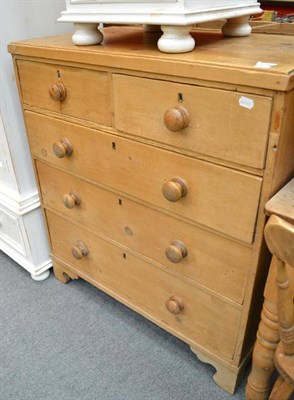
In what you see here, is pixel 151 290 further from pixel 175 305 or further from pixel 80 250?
pixel 80 250

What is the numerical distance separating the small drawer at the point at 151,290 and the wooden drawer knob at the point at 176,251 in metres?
0.11

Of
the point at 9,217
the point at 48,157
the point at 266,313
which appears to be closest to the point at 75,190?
the point at 48,157

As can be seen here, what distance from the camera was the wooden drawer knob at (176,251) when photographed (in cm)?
93

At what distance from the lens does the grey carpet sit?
43.9 inches

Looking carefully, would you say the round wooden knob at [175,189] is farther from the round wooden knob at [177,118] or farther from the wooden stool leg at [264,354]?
the wooden stool leg at [264,354]

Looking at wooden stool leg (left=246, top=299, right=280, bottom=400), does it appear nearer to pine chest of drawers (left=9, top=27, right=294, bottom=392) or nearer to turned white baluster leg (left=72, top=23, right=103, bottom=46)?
pine chest of drawers (left=9, top=27, right=294, bottom=392)

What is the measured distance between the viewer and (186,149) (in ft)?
2.62

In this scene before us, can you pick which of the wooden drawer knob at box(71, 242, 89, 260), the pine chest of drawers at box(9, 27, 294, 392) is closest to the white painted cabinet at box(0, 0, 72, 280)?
the pine chest of drawers at box(9, 27, 294, 392)

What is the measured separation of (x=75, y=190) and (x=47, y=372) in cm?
59

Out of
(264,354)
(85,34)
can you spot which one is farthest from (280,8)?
(264,354)

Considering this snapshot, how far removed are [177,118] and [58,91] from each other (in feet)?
1.35

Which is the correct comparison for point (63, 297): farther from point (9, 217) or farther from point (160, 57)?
point (160, 57)

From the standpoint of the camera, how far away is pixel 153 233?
1.00 m

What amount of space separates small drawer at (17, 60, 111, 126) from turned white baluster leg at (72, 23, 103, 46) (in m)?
0.07
